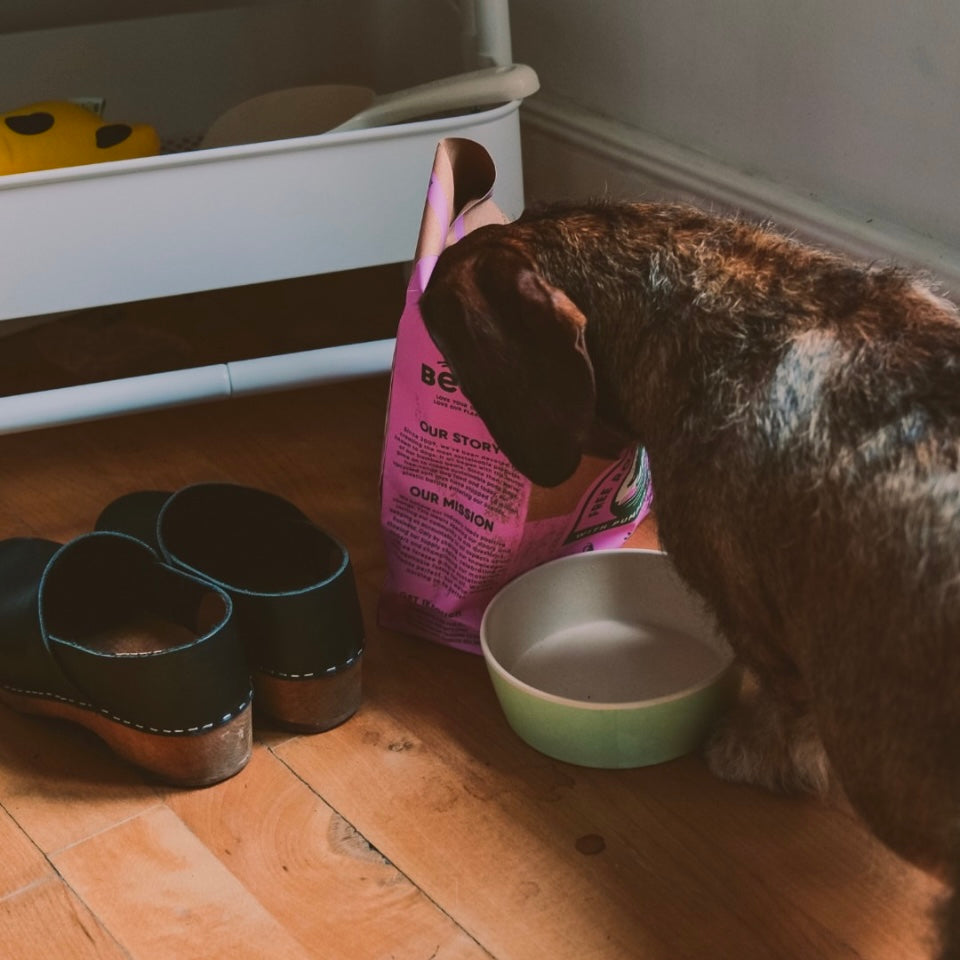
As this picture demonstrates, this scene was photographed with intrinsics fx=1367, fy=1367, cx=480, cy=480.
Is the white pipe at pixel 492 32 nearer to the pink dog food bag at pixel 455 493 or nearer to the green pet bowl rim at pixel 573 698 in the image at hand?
the pink dog food bag at pixel 455 493

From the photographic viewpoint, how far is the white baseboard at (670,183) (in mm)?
1409

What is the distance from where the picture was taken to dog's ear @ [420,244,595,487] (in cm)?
95

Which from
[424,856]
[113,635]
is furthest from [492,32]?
[424,856]

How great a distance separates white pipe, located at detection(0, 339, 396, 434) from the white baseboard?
34 centimetres

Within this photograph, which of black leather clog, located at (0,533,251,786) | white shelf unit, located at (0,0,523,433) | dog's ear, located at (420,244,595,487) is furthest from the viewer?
white shelf unit, located at (0,0,523,433)

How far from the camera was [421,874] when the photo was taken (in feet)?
3.32

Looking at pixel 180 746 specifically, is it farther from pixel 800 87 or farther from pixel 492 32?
pixel 800 87

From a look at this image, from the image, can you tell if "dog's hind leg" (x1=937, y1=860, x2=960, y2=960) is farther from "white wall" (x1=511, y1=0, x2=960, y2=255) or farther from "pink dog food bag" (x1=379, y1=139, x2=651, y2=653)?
"white wall" (x1=511, y1=0, x2=960, y2=255)

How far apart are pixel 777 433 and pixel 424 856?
1.38 feet

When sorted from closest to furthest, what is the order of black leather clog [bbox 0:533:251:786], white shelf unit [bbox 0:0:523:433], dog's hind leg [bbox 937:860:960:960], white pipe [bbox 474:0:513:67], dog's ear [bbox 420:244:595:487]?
1. dog's hind leg [bbox 937:860:960:960]
2. dog's ear [bbox 420:244:595:487]
3. black leather clog [bbox 0:533:251:786]
4. white shelf unit [bbox 0:0:523:433]
5. white pipe [bbox 474:0:513:67]

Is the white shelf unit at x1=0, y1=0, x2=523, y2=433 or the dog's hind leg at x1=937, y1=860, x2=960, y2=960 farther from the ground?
the white shelf unit at x1=0, y1=0, x2=523, y2=433

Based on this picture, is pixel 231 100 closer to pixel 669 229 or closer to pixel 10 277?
pixel 10 277

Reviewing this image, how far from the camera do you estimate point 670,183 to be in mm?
1683

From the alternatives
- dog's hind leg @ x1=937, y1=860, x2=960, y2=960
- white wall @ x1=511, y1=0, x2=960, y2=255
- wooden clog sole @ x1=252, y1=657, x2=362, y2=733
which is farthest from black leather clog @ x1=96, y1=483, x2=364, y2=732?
white wall @ x1=511, y1=0, x2=960, y2=255
